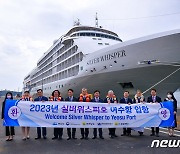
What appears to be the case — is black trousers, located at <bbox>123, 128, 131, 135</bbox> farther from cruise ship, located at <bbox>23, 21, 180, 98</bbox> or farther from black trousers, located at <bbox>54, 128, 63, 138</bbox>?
cruise ship, located at <bbox>23, 21, 180, 98</bbox>

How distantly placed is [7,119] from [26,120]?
60 cm

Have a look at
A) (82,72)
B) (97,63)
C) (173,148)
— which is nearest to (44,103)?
(173,148)

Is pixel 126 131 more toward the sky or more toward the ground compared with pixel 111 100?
more toward the ground

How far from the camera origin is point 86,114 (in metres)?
7.50

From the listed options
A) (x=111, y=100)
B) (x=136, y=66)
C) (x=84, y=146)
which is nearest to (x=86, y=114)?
(x=111, y=100)

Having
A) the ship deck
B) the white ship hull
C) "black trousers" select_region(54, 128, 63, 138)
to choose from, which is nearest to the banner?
"black trousers" select_region(54, 128, 63, 138)

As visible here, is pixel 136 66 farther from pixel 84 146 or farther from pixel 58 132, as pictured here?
pixel 84 146

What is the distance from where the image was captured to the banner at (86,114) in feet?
24.1

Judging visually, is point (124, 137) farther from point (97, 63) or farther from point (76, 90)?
point (76, 90)

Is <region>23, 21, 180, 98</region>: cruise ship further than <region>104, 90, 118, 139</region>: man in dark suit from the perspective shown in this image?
Yes

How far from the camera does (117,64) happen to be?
1808 centimetres

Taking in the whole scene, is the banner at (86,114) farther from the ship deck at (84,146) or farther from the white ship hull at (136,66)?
the white ship hull at (136,66)

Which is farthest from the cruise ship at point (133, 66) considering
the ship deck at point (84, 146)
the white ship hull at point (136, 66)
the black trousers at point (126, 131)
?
the ship deck at point (84, 146)

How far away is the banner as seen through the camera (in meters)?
7.34
